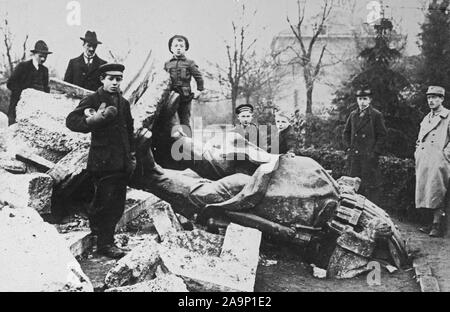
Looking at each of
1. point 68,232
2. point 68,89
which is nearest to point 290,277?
point 68,232

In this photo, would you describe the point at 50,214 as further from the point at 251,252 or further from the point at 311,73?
the point at 311,73

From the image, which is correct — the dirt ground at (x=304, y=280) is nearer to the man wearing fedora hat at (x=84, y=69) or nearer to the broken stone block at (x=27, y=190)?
the broken stone block at (x=27, y=190)

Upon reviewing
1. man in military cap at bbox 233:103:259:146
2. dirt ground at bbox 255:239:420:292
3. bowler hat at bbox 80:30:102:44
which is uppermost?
bowler hat at bbox 80:30:102:44

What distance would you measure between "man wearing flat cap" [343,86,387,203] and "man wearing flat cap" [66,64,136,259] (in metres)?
3.10

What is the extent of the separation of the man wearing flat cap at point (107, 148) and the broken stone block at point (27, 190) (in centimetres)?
60

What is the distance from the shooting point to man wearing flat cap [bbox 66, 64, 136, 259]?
4.41m

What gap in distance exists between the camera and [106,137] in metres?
4.46

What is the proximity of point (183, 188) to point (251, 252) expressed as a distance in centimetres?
114

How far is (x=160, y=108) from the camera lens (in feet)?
18.3

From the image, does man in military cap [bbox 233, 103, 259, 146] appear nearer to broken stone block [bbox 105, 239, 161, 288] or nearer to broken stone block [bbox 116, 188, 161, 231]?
broken stone block [bbox 116, 188, 161, 231]

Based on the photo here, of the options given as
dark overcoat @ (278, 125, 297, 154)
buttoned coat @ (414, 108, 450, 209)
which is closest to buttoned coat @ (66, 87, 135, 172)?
dark overcoat @ (278, 125, 297, 154)

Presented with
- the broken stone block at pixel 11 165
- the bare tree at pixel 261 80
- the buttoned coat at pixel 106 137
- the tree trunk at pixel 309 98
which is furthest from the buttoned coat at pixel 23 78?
the tree trunk at pixel 309 98
